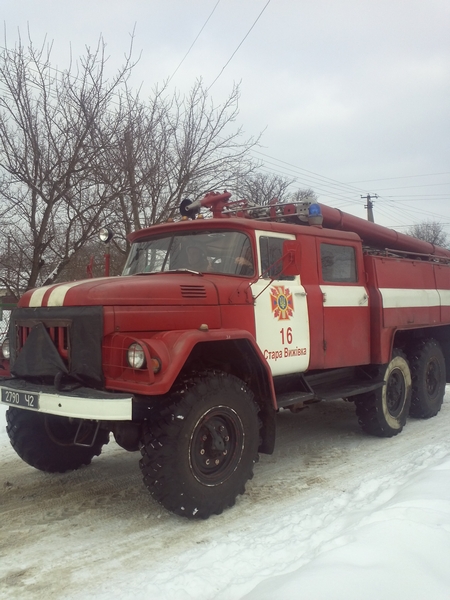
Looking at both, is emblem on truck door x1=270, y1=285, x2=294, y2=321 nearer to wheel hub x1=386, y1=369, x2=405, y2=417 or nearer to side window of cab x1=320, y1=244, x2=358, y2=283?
side window of cab x1=320, y1=244, x2=358, y2=283

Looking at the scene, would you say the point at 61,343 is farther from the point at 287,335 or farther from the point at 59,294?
the point at 287,335

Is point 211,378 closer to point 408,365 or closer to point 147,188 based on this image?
point 408,365

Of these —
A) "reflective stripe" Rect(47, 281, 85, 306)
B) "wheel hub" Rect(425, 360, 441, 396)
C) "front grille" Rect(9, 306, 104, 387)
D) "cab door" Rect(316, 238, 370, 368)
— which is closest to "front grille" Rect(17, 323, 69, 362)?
"front grille" Rect(9, 306, 104, 387)

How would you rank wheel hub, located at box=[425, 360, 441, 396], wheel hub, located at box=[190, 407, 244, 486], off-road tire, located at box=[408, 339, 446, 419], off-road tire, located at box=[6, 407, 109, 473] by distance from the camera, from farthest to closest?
wheel hub, located at box=[425, 360, 441, 396] < off-road tire, located at box=[408, 339, 446, 419] < off-road tire, located at box=[6, 407, 109, 473] < wheel hub, located at box=[190, 407, 244, 486]

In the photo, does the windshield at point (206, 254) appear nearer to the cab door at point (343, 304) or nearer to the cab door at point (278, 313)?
the cab door at point (278, 313)

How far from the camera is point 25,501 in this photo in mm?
4898

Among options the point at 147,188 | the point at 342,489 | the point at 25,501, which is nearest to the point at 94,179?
the point at 147,188

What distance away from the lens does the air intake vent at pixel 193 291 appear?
4648 mm

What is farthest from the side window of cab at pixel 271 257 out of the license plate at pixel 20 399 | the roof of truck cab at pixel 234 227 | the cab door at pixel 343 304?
the license plate at pixel 20 399

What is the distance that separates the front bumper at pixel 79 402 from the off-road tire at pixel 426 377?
16.2 ft

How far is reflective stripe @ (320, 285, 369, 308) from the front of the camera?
238 inches

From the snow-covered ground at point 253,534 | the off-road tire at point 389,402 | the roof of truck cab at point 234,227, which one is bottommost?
the snow-covered ground at point 253,534

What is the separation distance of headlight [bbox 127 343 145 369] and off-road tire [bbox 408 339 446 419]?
15.7 feet

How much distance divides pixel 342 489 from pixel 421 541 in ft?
5.37
